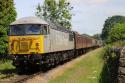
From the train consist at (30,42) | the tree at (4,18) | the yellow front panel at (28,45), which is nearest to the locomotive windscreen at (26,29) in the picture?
the train consist at (30,42)

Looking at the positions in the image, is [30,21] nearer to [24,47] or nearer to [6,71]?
[24,47]

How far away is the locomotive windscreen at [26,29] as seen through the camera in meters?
23.5

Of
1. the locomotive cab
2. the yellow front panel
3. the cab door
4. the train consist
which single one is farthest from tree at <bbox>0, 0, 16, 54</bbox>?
the yellow front panel

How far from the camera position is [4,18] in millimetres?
35812

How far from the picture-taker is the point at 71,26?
2557 inches

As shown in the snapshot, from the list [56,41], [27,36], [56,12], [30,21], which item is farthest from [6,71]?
[56,12]

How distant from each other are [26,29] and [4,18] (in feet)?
Answer: 41.3

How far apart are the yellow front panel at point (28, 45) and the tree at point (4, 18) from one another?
11.8 m

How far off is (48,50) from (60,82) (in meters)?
5.85

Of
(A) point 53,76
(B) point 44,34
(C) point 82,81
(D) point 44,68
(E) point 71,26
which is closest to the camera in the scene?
(C) point 82,81

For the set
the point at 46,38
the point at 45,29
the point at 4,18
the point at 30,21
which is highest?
the point at 4,18

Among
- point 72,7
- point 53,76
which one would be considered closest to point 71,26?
point 72,7

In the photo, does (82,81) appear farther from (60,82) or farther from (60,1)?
(60,1)

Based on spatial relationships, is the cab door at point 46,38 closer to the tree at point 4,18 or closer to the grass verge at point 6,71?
the grass verge at point 6,71
